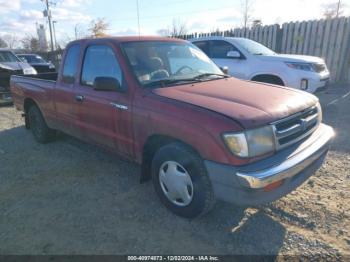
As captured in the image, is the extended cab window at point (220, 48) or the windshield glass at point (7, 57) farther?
the windshield glass at point (7, 57)

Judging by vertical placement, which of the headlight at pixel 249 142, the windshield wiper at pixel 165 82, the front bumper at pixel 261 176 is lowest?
the front bumper at pixel 261 176

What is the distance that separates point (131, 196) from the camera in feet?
11.7

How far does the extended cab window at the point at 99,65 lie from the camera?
11.6 ft

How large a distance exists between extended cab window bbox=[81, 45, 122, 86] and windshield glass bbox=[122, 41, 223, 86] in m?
0.22

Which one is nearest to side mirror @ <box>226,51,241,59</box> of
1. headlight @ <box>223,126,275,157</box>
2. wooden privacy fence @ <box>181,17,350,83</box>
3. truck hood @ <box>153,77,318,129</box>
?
truck hood @ <box>153,77,318,129</box>

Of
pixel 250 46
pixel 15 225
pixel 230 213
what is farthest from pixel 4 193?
pixel 250 46

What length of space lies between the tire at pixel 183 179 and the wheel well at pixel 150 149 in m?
0.13

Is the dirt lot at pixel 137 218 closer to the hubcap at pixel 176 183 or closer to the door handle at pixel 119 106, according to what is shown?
the hubcap at pixel 176 183

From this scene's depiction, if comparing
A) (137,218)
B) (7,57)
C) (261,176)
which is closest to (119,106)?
(137,218)

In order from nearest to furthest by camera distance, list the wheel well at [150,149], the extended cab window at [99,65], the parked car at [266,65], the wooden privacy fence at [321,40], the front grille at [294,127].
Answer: the front grille at [294,127] → the wheel well at [150,149] → the extended cab window at [99,65] → the parked car at [266,65] → the wooden privacy fence at [321,40]

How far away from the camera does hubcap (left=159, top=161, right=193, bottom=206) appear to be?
115 inches

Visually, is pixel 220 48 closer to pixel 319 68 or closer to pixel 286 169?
pixel 319 68

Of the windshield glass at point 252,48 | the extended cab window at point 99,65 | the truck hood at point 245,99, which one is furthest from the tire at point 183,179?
the windshield glass at point 252,48

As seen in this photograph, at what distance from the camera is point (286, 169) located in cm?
251
